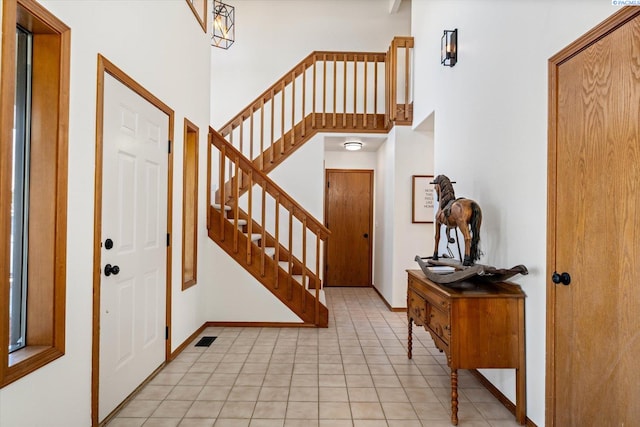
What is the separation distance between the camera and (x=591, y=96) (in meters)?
1.59

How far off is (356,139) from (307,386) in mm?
3595

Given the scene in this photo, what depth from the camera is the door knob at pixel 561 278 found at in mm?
1698

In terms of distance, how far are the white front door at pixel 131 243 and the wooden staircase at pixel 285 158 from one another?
1041 mm

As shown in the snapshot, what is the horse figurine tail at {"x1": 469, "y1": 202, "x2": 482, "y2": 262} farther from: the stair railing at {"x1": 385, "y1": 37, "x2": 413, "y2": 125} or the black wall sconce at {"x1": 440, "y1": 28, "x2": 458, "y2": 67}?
the stair railing at {"x1": 385, "y1": 37, "x2": 413, "y2": 125}

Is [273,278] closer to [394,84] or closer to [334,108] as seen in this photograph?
[334,108]

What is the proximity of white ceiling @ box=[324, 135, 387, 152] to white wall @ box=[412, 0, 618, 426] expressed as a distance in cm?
187

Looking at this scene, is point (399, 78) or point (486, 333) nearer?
point (486, 333)

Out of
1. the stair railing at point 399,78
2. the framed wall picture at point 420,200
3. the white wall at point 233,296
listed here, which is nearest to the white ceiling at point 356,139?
the stair railing at point 399,78

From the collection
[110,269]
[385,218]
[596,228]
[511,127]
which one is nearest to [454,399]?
[596,228]

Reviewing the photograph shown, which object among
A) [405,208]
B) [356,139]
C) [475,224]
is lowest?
[475,224]

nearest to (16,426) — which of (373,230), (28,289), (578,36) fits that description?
(28,289)

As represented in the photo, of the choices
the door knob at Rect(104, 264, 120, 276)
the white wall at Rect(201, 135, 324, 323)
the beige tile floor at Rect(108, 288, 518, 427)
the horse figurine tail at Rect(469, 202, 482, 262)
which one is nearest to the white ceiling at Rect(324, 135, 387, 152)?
the white wall at Rect(201, 135, 324, 323)

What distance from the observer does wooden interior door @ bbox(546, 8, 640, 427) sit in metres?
1.38

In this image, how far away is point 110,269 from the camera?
200 centimetres
